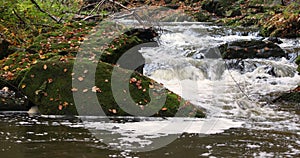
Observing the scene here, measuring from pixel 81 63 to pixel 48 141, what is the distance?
7.38 feet

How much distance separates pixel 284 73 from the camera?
10242 millimetres

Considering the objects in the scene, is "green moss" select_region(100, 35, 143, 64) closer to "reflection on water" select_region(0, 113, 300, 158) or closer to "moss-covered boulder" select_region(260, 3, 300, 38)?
"reflection on water" select_region(0, 113, 300, 158)

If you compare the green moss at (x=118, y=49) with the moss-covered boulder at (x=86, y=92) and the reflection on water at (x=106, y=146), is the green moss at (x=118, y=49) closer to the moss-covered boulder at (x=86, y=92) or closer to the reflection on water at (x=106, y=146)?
the moss-covered boulder at (x=86, y=92)

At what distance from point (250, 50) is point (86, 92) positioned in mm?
8012

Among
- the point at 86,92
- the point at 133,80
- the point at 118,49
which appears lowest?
the point at 86,92

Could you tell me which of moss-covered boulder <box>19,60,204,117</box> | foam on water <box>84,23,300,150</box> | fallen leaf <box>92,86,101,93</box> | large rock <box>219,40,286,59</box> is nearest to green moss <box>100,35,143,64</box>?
moss-covered boulder <box>19,60,204,117</box>

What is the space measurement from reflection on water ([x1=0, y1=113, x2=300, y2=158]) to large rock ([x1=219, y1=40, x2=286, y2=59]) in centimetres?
769

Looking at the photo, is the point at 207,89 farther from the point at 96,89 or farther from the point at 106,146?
the point at 106,146

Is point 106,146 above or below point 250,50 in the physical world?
below

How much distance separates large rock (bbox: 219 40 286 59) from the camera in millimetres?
11859

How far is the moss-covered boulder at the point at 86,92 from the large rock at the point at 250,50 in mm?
6721

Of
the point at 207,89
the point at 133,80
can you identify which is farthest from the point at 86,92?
the point at 207,89

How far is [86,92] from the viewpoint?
548 cm

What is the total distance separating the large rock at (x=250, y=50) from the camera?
1186 centimetres
